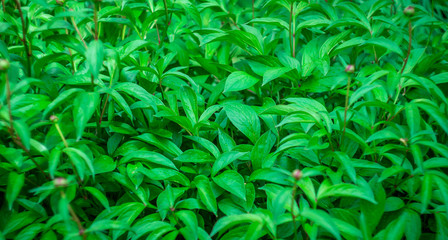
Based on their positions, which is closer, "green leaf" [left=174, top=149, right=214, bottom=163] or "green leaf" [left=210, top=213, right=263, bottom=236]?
"green leaf" [left=210, top=213, right=263, bottom=236]

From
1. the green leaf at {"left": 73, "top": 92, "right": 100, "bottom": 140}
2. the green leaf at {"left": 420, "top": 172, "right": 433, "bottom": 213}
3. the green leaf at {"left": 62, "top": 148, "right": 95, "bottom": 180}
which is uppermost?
the green leaf at {"left": 73, "top": 92, "right": 100, "bottom": 140}

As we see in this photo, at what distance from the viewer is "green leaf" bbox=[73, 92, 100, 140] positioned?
83cm

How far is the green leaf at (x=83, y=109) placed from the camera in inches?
32.8

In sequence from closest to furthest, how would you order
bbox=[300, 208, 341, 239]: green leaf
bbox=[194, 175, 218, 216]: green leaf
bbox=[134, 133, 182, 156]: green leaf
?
bbox=[300, 208, 341, 239]: green leaf
bbox=[194, 175, 218, 216]: green leaf
bbox=[134, 133, 182, 156]: green leaf

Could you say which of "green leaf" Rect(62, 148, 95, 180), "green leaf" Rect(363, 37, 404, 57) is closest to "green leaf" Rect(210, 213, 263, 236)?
"green leaf" Rect(62, 148, 95, 180)

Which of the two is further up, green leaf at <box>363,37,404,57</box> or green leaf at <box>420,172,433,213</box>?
green leaf at <box>363,37,404,57</box>

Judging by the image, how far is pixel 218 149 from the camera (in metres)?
1.14

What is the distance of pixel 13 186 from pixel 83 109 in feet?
0.75

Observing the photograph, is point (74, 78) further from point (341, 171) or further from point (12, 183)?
point (341, 171)

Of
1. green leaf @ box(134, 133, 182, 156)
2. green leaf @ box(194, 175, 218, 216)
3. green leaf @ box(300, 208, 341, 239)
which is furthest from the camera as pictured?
green leaf @ box(134, 133, 182, 156)

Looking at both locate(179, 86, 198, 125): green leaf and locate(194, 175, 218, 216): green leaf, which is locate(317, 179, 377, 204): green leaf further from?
locate(179, 86, 198, 125): green leaf

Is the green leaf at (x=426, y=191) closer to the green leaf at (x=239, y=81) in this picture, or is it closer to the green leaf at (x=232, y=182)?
the green leaf at (x=232, y=182)

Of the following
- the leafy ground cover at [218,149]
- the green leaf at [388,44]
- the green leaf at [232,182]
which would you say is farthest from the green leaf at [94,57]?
the green leaf at [388,44]

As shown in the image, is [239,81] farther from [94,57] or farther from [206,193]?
[94,57]
